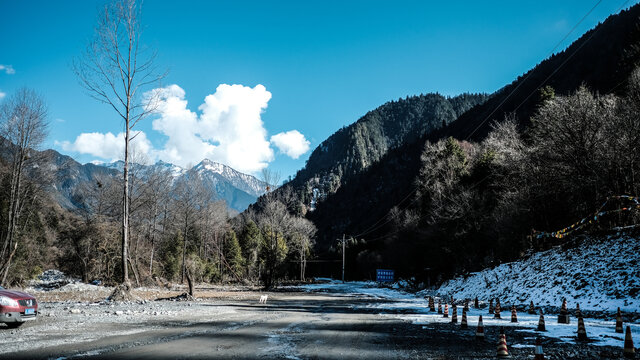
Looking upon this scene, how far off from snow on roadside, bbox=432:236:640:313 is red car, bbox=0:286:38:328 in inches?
790

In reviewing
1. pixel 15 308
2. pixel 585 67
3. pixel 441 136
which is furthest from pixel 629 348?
pixel 441 136

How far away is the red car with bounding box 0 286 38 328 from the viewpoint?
9.81 m

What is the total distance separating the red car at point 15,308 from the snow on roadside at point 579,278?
2007 centimetres

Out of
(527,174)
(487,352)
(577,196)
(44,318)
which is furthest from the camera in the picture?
(527,174)

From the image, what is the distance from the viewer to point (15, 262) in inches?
1113

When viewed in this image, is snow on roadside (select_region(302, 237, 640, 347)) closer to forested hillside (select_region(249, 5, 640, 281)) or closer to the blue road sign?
forested hillside (select_region(249, 5, 640, 281))

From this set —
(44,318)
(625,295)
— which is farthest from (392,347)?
(625,295)

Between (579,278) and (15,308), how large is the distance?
22586mm

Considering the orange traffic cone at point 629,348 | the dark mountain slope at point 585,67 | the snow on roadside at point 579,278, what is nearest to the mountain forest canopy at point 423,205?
the snow on roadside at point 579,278

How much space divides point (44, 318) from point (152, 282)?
28.0 metres

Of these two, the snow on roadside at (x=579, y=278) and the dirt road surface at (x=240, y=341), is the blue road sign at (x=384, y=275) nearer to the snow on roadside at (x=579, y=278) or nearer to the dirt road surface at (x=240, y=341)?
the snow on roadside at (x=579, y=278)

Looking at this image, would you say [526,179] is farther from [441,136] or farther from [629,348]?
[441,136]

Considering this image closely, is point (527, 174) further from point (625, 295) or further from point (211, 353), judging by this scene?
point (211, 353)

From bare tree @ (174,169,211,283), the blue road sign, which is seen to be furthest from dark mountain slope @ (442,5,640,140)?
bare tree @ (174,169,211,283)
